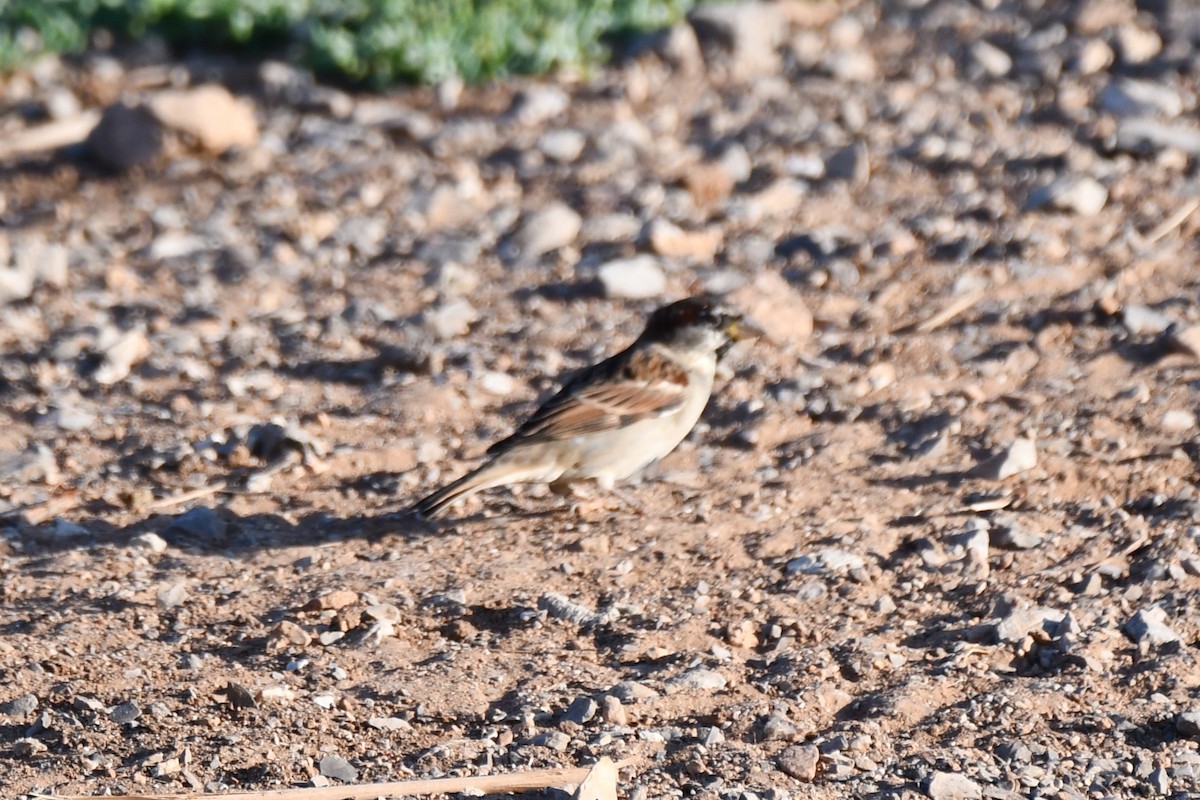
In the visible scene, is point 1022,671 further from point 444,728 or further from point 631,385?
point 631,385

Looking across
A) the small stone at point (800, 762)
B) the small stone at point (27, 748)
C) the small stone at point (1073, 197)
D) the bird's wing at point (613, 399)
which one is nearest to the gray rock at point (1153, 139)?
the small stone at point (1073, 197)

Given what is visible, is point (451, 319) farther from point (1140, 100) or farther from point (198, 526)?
point (1140, 100)

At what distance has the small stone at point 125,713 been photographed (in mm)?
5664

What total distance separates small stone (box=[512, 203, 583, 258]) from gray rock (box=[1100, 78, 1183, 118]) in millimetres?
3382

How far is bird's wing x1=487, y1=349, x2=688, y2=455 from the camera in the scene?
7.59 metres

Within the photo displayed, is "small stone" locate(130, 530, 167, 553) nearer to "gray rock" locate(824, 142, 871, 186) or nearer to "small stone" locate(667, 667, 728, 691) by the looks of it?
"small stone" locate(667, 667, 728, 691)

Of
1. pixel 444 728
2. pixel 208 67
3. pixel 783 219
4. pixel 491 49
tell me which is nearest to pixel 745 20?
pixel 491 49

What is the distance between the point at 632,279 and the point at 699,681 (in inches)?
155

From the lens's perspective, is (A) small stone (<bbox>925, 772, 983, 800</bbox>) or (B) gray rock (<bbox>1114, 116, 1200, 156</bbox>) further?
(B) gray rock (<bbox>1114, 116, 1200, 156</bbox>)

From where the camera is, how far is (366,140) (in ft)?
36.9

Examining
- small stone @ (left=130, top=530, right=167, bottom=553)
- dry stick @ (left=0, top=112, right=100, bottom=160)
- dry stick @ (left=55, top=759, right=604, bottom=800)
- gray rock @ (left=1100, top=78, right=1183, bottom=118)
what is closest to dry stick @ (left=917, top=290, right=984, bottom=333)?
gray rock @ (left=1100, top=78, right=1183, bottom=118)

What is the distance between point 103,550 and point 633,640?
2.29 metres

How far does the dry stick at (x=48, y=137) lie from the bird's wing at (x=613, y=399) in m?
5.16

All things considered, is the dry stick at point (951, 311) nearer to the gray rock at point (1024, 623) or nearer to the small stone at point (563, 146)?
the gray rock at point (1024, 623)
